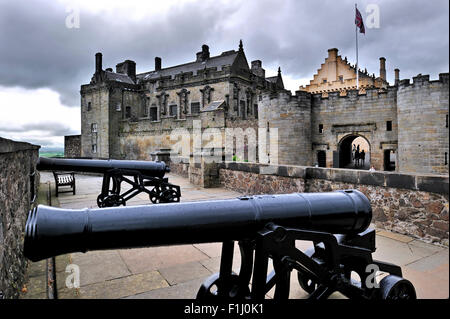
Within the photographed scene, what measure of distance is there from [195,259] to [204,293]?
147cm

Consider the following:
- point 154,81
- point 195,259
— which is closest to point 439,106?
point 195,259

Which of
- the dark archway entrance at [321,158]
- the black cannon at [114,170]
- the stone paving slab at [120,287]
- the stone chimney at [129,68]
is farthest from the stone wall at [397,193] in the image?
the stone chimney at [129,68]

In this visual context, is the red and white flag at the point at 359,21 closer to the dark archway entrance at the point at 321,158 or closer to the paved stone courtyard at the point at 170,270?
the dark archway entrance at the point at 321,158

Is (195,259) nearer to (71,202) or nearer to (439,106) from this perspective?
(71,202)

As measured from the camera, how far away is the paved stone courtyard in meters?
2.88

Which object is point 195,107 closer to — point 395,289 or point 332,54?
point 332,54

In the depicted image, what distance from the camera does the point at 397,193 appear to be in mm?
4852

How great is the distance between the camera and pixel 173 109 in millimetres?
32000

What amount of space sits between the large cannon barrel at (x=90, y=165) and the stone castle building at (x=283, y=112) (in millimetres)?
11568

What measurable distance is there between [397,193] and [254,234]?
3763 mm

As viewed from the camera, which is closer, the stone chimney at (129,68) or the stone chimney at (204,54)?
the stone chimney at (204,54)

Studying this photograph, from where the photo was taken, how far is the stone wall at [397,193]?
432 cm

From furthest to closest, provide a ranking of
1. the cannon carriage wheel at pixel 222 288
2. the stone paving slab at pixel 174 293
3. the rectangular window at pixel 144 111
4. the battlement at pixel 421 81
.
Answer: the rectangular window at pixel 144 111, the battlement at pixel 421 81, the stone paving slab at pixel 174 293, the cannon carriage wheel at pixel 222 288

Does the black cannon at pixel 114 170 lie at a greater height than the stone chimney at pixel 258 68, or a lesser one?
lesser
